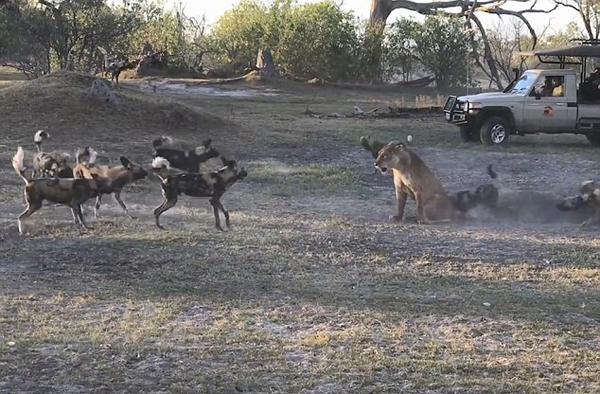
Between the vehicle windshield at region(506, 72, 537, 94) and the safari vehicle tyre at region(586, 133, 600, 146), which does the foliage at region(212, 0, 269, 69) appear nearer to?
the vehicle windshield at region(506, 72, 537, 94)

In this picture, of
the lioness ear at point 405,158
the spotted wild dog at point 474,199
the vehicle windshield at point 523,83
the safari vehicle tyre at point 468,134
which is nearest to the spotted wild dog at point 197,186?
the lioness ear at point 405,158

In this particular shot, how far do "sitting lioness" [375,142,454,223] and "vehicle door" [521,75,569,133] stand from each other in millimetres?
10206

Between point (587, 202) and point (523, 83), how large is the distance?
412 inches

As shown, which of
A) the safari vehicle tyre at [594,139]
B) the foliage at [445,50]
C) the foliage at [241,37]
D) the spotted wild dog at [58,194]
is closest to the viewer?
the spotted wild dog at [58,194]

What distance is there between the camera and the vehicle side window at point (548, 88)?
2131cm

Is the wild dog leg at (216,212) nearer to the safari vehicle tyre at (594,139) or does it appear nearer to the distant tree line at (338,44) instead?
the safari vehicle tyre at (594,139)

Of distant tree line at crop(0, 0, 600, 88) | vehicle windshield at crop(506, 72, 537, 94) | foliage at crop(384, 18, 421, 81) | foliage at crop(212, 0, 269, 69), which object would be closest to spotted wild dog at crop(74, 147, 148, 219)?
vehicle windshield at crop(506, 72, 537, 94)

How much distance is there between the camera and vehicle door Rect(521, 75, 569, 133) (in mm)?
21234

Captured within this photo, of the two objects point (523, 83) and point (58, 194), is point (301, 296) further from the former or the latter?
point (523, 83)

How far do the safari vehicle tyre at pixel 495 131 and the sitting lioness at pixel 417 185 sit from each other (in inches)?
386

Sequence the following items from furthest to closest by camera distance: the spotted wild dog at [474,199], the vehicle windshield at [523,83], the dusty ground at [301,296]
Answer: the vehicle windshield at [523,83]
the spotted wild dog at [474,199]
the dusty ground at [301,296]


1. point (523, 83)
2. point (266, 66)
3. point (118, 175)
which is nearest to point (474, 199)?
point (118, 175)

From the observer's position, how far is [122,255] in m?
9.02

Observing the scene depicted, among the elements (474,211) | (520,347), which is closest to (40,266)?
(520,347)
